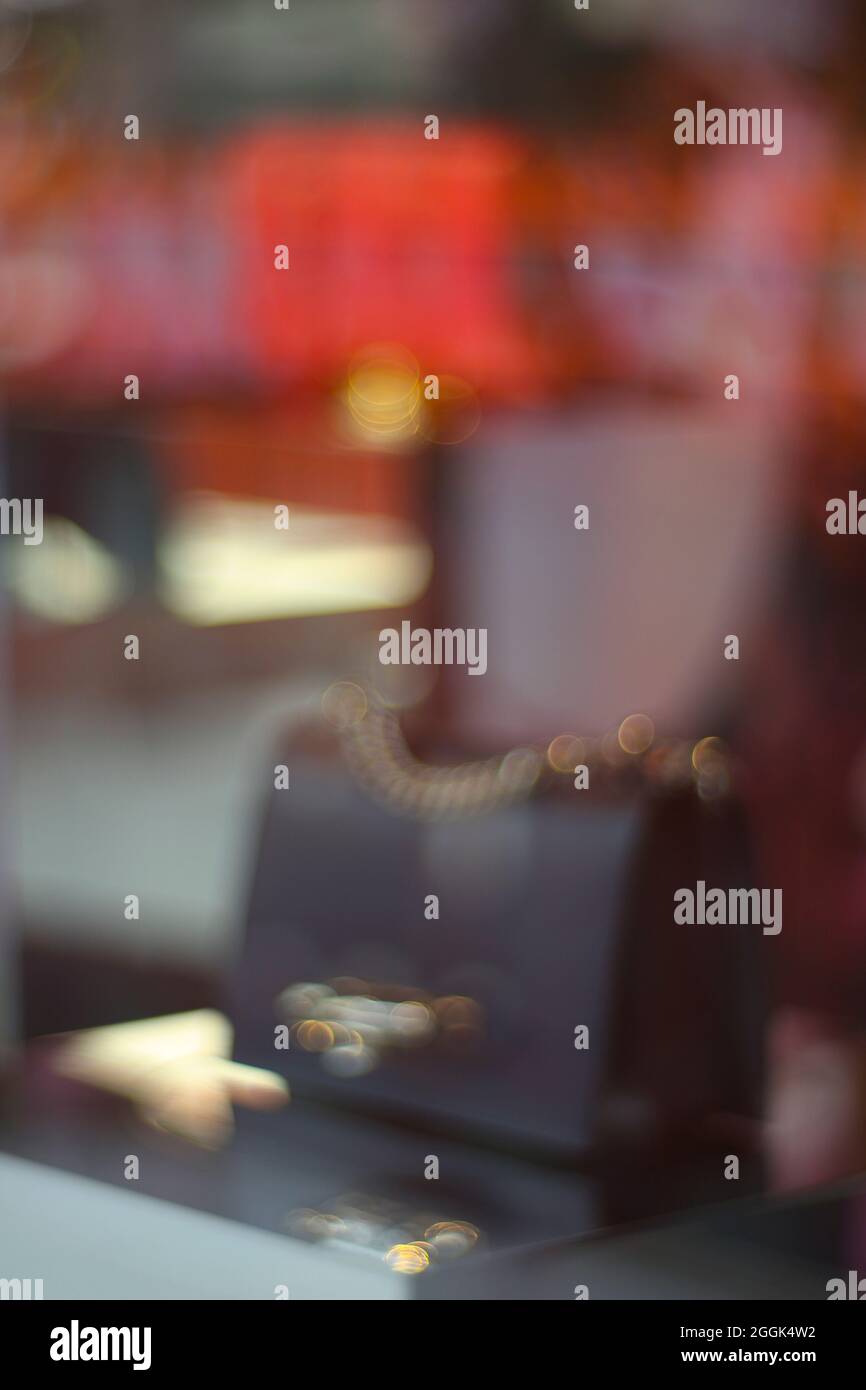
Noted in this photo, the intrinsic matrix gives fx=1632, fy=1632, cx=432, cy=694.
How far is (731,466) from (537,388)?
21 centimetres

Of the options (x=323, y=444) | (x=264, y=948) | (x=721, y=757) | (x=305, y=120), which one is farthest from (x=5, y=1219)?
(x=323, y=444)

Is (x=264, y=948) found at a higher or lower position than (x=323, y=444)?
lower

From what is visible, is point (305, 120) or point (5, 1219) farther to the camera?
point (305, 120)

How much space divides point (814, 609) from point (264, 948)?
80 centimetres

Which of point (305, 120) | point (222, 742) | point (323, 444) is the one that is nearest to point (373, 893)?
point (305, 120)

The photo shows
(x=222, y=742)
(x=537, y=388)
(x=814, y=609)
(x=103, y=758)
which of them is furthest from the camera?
(x=222, y=742)

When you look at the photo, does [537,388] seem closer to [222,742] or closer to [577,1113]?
[222,742]

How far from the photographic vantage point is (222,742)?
5.83 feet

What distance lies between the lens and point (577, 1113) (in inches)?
25.1
